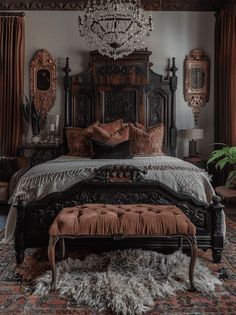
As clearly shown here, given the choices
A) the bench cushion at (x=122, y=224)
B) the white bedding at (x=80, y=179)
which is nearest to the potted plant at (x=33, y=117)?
the white bedding at (x=80, y=179)

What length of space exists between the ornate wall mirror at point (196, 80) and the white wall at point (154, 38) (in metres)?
0.08

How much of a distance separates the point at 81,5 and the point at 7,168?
110 inches

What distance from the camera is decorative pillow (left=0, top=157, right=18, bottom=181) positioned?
5.17 meters

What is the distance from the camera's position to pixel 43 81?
5.70 m

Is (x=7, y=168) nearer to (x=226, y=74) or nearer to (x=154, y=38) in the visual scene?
(x=154, y=38)

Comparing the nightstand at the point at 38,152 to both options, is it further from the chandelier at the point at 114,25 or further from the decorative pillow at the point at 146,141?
the chandelier at the point at 114,25

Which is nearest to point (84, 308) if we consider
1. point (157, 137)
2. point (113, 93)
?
point (157, 137)

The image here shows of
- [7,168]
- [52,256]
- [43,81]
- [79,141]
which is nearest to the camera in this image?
[52,256]

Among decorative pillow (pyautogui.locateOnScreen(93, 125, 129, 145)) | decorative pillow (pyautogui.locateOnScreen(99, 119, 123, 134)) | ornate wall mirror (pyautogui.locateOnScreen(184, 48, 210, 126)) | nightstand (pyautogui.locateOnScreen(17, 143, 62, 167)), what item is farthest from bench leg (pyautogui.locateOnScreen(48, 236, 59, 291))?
ornate wall mirror (pyautogui.locateOnScreen(184, 48, 210, 126))

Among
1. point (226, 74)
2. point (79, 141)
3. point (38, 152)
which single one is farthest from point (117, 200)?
point (226, 74)

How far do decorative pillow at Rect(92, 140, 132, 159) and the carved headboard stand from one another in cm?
106

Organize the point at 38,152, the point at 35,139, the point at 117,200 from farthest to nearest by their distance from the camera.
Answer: the point at 35,139 < the point at 38,152 < the point at 117,200

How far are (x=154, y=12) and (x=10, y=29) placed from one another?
2284 millimetres

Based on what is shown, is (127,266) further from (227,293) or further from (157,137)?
(157,137)
